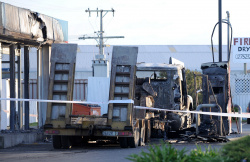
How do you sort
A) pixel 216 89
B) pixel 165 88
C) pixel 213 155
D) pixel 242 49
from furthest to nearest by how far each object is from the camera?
pixel 242 49 < pixel 216 89 < pixel 165 88 < pixel 213 155

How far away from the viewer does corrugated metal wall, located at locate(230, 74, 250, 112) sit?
42.9m

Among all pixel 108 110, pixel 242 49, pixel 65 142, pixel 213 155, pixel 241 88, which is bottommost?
pixel 65 142

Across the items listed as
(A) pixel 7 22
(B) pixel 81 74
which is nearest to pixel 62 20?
(A) pixel 7 22

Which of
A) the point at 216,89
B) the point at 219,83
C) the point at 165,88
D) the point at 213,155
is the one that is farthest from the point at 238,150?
the point at 216,89

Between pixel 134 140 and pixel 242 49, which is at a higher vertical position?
pixel 242 49

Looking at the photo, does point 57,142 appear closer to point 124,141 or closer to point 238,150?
point 124,141

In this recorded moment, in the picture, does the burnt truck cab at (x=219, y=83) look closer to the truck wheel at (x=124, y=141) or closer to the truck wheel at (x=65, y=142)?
the truck wheel at (x=124, y=141)

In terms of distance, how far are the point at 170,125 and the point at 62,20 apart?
5438mm

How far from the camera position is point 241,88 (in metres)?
43.1

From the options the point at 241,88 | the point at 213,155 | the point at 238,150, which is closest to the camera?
the point at 238,150

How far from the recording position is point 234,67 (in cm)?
5834

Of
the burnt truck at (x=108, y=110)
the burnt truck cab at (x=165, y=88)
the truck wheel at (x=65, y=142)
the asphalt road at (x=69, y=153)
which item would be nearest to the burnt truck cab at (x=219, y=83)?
the burnt truck cab at (x=165, y=88)

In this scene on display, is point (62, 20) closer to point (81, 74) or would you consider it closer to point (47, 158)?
point (47, 158)

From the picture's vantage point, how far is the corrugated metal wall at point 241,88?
141 feet
